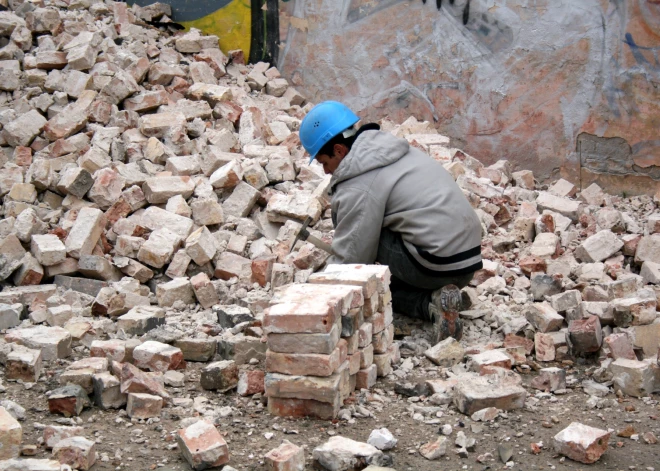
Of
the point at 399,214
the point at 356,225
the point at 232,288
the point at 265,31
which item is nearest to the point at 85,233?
the point at 232,288

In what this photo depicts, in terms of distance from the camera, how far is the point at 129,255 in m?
5.27

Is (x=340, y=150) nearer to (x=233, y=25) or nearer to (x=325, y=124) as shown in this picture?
(x=325, y=124)

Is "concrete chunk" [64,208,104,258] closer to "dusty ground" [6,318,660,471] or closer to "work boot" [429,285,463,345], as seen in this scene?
"dusty ground" [6,318,660,471]

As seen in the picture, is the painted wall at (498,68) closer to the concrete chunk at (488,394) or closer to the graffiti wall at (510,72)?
the graffiti wall at (510,72)

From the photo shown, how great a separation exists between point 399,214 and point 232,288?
1427 millimetres

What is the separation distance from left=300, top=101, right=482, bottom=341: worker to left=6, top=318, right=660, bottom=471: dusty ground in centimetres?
89

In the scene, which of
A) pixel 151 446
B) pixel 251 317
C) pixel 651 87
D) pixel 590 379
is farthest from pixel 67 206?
pixel 651 87

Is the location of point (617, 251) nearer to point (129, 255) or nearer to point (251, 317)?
point (251, 317)

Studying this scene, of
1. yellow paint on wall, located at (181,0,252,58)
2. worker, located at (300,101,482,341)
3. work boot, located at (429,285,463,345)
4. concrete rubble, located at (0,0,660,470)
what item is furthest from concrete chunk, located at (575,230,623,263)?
yellow paint on wall, located at (181,0,252,58)

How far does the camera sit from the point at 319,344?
322 centimetres

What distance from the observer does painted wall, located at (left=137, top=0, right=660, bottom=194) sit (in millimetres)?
6617

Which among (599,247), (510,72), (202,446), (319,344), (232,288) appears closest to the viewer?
(202,446)

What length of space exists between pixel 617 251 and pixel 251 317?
9.06 feet

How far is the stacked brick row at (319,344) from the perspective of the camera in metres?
3.23
